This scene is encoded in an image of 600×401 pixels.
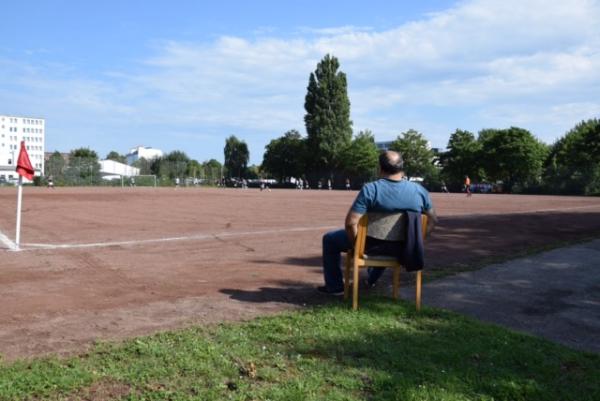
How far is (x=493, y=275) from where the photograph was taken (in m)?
7.46

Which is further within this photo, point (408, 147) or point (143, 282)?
point (408, 147)

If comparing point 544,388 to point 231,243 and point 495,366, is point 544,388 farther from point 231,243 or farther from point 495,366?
point 231,243

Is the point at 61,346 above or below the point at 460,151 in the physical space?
below

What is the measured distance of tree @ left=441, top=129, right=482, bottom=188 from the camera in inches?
3123

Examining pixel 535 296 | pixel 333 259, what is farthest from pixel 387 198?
pixel 535 296

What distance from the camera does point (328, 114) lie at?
87000mm

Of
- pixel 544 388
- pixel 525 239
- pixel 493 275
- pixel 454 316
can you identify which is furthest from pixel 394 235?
pixel 525 239

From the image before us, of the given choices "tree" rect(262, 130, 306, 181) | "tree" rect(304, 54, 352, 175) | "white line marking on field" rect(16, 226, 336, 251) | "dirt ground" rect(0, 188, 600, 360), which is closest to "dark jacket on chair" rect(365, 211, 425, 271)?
"dirt ground" rect(0, 188, 600, 360)

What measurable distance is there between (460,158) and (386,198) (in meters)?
79.5

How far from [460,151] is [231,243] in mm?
75319

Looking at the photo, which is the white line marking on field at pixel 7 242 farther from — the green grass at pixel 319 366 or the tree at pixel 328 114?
the tree at pixel 328 114

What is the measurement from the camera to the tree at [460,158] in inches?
3123

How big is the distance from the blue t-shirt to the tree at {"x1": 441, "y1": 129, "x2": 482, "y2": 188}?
76.4 metres

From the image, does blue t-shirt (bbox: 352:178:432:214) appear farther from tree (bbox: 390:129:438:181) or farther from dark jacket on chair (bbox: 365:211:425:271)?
tree (bbox: 390:129:438:181)
